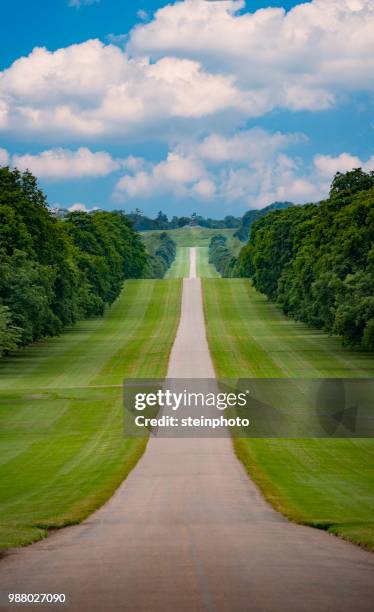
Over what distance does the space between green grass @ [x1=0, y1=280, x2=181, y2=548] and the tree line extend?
2.66 meters

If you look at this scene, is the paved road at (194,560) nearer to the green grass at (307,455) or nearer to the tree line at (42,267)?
the green grass at (307,455)

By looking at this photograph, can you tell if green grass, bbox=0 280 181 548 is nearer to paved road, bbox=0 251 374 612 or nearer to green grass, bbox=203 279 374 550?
paved road, bbox=0 251 374 612

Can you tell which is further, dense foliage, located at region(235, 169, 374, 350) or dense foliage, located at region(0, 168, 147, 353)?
dense foliage, located at region(0, 168, 147, 353)

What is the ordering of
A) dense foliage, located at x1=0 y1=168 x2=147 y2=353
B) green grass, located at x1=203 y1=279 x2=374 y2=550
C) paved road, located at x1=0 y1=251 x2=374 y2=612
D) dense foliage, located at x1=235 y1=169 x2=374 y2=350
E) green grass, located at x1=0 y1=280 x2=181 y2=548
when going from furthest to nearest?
dense foliage, located at x1=0 y1=168 x2=147 y2=353, dense foliage, located at x1=235 y1=169 x2=374 y2=350, green grass, located at x1=0 y1=280 x2=181 y2=548, green grass, located at x1=203 y1=279 x2=374 y2=550, paved road, located at x1=0 y1=251 x2=374 y2=612

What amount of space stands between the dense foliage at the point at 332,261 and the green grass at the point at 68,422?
12.6 m

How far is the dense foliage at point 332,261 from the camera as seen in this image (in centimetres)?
7019

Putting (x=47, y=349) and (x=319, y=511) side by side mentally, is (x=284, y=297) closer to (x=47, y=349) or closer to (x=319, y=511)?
(x=47, y=349)

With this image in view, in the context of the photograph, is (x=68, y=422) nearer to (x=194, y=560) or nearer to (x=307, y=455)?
(x=307, y=455)

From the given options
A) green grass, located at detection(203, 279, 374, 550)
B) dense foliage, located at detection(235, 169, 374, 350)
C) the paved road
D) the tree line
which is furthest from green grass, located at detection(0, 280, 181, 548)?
dense foliage, located at detection(235, 169, 374, 350)

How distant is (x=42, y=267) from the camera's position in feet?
258

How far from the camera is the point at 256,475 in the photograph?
28.2 meters

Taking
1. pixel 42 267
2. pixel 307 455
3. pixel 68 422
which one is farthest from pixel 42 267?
pixel 307 455

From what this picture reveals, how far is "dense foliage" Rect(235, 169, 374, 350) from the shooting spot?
70188 millimetres

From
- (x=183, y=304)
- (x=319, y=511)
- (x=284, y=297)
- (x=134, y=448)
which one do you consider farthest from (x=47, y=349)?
(x=319, y=511)
